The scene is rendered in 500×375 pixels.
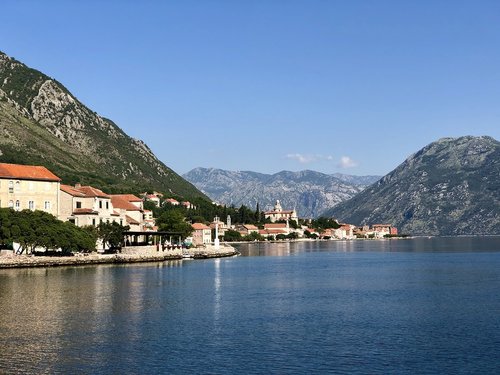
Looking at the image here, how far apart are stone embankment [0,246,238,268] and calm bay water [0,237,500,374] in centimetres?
1582

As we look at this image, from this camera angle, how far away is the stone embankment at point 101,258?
313ft

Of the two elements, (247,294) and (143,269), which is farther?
(143,269)

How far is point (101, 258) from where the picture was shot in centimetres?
10875

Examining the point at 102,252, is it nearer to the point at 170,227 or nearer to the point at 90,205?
the point at 90,205

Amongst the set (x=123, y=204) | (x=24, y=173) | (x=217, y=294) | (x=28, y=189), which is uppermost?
(x=24, y=173)

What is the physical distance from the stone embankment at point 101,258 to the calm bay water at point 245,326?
15.8m

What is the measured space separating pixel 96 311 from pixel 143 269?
154 ft

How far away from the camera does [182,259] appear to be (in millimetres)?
132250

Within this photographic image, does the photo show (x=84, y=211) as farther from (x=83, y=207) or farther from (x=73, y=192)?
(x=73, y=192)

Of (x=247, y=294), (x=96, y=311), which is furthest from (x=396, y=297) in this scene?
(x=96, y=311)

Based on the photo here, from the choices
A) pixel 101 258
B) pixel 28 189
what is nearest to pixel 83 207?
pixel 28 189

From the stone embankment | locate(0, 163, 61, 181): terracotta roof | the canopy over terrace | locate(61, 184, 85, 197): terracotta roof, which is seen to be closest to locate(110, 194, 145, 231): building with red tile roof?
the canopy over terrace

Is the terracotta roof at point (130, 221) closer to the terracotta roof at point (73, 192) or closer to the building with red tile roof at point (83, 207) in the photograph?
the building with red tile roof at point (83, 207)

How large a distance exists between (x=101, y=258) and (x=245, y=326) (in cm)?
6636
